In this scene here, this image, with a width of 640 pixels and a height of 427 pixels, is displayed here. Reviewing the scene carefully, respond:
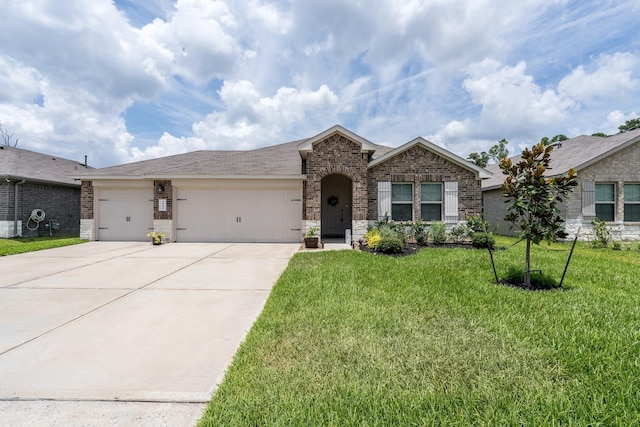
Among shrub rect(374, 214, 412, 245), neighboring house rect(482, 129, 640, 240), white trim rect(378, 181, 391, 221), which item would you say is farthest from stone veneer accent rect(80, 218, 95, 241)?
neighboring house rect(482, 129, 640, 240)

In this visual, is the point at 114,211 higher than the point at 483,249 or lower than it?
higher

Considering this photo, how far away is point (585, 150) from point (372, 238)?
Result: 463 inches

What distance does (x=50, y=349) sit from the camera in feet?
10.7

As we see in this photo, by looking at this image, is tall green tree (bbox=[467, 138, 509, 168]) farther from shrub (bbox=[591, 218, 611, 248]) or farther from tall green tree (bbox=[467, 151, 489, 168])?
shrub (bbox=[591, 218, 611, 248])

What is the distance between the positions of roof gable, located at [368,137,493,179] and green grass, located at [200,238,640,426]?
7.11 metres

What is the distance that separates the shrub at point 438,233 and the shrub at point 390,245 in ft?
8.12

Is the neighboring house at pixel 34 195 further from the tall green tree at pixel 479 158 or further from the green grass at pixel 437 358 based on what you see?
the tall green tree at pixel 479 158

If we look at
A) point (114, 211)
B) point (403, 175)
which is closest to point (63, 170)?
point (114, 211)

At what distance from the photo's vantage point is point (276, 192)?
12500 mm

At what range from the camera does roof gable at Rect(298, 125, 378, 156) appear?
1134cm

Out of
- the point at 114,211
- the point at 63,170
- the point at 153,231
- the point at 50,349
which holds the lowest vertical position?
the point at 50,349

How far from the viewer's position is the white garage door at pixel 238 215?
12.5 meters

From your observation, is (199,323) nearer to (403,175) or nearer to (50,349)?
(50,349)

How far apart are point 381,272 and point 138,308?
466 cm
